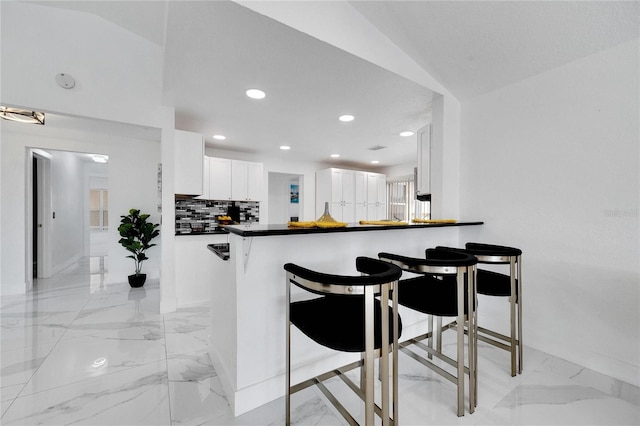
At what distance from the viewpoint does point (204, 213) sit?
4777mm

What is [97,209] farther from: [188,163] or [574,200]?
[574,200]

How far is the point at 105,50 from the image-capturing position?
2699mm

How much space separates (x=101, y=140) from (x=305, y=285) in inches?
189

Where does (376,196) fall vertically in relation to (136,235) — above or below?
above

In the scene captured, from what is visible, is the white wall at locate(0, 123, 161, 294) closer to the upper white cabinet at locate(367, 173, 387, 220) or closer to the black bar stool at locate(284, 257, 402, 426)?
the black bar stool at locate(284, 257, 402, 426)

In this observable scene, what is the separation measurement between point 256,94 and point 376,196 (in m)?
4.42

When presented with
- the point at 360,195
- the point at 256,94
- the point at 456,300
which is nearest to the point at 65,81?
the point at 256,94

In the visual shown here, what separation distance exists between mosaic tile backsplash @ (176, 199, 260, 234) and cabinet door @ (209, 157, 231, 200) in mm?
368

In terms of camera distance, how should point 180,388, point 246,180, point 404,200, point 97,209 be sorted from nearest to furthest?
point 180,388
point 246,180
point 404,200
point 97,209

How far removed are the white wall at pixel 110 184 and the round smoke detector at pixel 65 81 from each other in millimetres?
1959

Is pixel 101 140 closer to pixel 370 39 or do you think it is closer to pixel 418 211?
pixel 370 39

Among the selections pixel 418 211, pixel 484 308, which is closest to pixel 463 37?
pixel 484 308

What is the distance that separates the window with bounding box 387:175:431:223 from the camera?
6.25 m

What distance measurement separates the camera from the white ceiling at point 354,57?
1.68 meters
